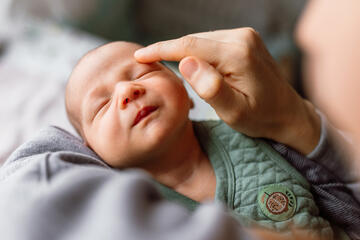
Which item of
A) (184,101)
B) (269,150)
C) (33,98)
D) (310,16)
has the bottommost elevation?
(33,98)

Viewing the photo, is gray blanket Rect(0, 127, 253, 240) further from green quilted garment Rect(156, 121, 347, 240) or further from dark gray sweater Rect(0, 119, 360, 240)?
green quilted garment Rect(156, 121, 347, 240)

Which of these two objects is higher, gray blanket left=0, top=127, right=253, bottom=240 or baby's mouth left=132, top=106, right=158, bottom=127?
gray blanket left=0, top=127, right=253, bottom=240

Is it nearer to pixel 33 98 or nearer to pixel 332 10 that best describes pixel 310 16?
pixel 332 10

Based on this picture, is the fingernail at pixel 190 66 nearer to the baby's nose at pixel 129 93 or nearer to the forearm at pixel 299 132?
the baby's nose at pixel 129 93

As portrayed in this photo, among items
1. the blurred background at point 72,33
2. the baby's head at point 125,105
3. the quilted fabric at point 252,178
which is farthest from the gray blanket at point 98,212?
the blurred background at point 72,33

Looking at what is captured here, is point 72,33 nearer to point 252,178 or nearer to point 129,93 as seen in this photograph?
point 129,93

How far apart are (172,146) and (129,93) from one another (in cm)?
14

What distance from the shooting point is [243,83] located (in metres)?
0.64

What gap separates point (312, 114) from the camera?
0.76 metres

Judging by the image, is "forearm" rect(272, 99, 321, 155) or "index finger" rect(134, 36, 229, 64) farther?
"forearm" rect(272, 99, 321, 155)

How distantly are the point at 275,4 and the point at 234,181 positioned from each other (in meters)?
1.18

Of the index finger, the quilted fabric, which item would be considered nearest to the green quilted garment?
the quilted fabric

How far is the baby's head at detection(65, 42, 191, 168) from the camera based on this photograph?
62 centimetres

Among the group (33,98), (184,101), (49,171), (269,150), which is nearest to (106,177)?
(49,171)
